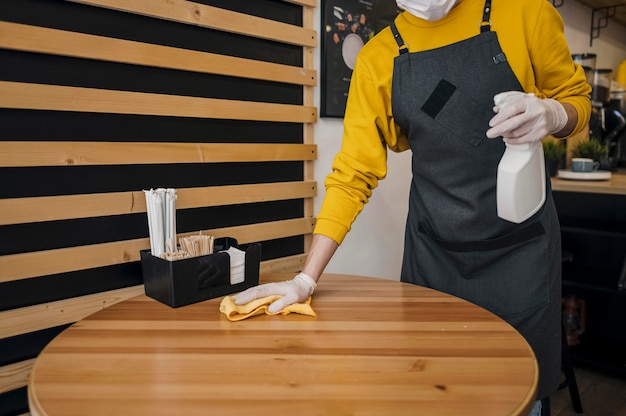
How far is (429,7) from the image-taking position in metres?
1.26

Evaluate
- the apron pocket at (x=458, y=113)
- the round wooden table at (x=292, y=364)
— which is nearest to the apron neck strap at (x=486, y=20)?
the apron pocket at (x=458, y=113)

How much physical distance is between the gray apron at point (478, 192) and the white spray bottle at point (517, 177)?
0.22m

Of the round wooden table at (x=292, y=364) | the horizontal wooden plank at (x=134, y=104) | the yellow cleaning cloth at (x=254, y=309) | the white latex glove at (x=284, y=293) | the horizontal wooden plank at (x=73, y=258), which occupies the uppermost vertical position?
the horizontal wooden plank at (x=134, y=104)

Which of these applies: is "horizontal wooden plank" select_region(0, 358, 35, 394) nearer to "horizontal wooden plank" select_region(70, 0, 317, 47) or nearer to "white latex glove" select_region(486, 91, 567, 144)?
"horizontal wooden plank" select_region(70, 0, 317, 47)

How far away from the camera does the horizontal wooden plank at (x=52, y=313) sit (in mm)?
1292

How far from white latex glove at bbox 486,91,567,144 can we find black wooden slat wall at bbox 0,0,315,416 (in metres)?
0.96

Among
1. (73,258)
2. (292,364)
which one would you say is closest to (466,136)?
(292,364)

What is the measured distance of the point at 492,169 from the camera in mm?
1336

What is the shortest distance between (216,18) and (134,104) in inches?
16.1

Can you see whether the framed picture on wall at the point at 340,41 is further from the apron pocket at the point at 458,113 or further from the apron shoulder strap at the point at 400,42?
the apron pocket at the point at 458,113

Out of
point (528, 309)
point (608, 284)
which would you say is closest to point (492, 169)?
point (528, 309)

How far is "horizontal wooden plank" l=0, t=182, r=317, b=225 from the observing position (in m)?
1.30

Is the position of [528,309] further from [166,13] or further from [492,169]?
[166,13]

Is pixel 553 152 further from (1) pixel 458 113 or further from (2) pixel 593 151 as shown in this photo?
(1) pixel 458 113
